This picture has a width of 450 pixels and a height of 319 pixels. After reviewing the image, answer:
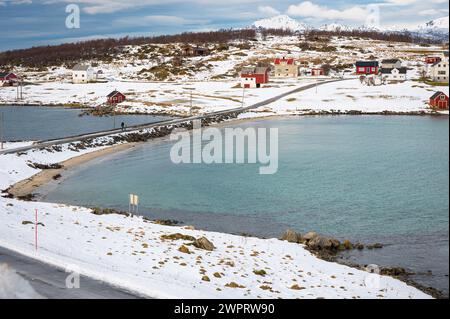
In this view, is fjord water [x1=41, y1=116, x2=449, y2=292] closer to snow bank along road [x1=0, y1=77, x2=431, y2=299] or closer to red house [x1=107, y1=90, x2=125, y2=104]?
snow bank along road [x1=0, y1=77, x2=431, y2=299]

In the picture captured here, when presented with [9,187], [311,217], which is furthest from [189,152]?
[311,217]

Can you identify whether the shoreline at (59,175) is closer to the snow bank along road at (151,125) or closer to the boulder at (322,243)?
the boulder at (322,243)

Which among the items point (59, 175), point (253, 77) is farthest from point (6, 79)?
point (59, 175)

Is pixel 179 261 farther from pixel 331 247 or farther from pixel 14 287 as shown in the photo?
pixel 331 247

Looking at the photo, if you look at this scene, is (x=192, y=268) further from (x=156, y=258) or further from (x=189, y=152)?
(x=189, y=152)

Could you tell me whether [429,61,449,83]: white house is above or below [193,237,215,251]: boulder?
above

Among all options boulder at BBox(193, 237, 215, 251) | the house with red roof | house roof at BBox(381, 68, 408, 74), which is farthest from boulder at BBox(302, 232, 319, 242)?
the house with red roof
